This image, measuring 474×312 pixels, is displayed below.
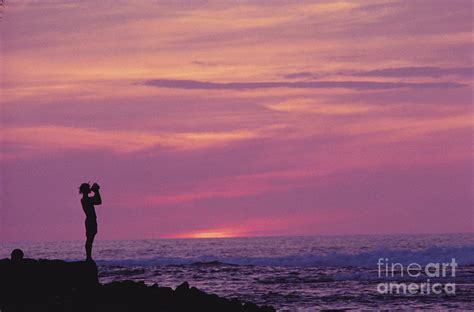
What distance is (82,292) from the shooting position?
1986 cm

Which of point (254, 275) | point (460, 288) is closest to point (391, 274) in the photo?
point (254, 275)

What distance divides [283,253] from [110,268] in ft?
70.1

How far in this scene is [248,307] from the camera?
886 inches

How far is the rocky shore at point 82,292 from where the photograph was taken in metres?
19.6

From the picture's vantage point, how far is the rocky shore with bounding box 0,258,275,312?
1959cm

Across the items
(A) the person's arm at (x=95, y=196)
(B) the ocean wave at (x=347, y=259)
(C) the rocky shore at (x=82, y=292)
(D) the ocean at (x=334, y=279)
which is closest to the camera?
(C) the rocky shore at (x=82, y=292)

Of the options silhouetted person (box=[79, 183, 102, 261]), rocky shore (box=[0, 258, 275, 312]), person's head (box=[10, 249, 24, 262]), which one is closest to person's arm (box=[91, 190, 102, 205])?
silhouetted person (box=[79, 183, 102, 261])

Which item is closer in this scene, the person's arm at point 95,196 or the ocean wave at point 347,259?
the person's arm at point 95,196

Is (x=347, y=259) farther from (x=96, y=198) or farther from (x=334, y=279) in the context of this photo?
(x=96, y=198)

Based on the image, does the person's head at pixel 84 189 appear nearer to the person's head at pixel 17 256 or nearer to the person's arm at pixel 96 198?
the person's arm at pixel 96 198

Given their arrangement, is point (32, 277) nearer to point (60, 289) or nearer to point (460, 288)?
point (60, 289)

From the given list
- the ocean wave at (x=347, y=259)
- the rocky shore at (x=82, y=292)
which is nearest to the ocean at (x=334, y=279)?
the ocean wave at (x=347, y=259)

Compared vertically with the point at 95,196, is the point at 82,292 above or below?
below

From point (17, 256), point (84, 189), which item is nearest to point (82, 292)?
point (84, 189)
